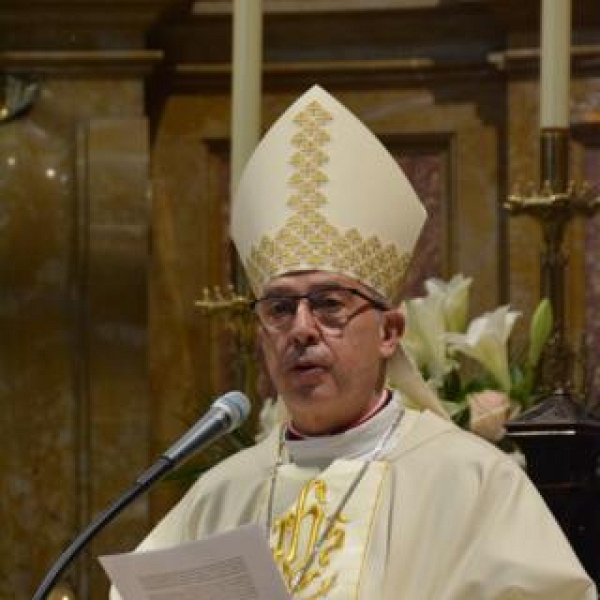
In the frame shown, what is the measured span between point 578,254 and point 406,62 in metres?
0.61

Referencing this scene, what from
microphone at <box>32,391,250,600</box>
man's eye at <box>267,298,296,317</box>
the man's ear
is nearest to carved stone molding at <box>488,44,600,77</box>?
the man's ear

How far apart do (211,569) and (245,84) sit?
4.68 feet

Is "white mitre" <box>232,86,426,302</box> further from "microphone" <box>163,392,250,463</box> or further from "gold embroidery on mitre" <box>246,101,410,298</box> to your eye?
"microphone" <box>163,392,250,463</box>

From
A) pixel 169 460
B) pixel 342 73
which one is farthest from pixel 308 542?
pixel 342 73

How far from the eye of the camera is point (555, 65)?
4594 millimetres

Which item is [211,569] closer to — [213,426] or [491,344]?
[213,426]

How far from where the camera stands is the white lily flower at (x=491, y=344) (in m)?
4.68

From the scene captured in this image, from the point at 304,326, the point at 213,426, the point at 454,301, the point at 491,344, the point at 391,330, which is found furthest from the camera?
the point at 454,301

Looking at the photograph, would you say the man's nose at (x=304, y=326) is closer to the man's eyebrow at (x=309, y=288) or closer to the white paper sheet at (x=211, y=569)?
the man's eyebrow at (x=309, y=288)

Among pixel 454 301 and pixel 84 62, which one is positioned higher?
pixel 84 62

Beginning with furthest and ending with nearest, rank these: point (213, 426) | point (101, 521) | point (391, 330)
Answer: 1. point (391, 330)
2. point (213, 426)
3. point (101, 521)

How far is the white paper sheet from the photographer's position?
3.51 meters

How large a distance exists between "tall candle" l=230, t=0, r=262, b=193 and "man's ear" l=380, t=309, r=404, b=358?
62 cm

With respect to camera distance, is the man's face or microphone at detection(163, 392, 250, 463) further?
the man's face
